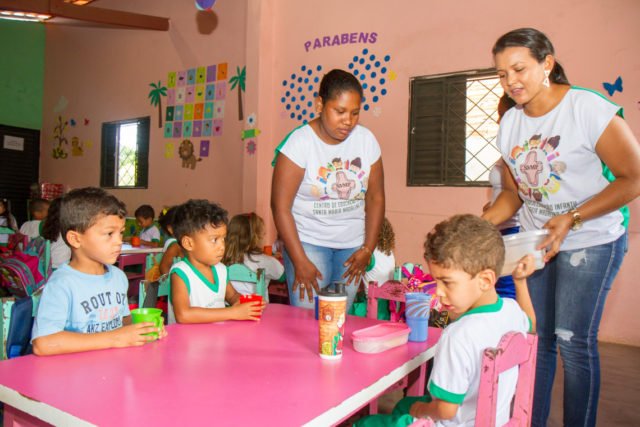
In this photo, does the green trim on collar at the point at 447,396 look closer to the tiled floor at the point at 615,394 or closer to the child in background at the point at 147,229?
the tiled floor at the point at 615,394

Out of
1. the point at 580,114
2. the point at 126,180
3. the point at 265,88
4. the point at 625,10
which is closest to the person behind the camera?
the point at 580,114

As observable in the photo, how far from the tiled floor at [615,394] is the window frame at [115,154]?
5.60m

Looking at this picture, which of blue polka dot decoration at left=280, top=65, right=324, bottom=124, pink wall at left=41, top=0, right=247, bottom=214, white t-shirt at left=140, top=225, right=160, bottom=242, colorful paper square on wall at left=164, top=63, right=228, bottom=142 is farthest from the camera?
colorful paper square on wall at left=164, top=63, right=228, bottom=142

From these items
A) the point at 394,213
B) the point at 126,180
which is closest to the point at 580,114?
the point at 394,213

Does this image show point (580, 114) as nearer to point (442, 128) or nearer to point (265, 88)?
point (442, 128)

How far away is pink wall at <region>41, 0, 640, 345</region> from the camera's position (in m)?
4.05

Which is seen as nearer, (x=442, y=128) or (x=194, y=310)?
(x=194, y=310)

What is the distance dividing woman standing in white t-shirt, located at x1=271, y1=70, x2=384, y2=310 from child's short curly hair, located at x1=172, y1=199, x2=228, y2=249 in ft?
0.81

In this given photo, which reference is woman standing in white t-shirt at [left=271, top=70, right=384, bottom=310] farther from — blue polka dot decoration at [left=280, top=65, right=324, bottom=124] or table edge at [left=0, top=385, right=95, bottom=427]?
blue polka dot decoration at [left=280, top=65, right=324, bottom=124]

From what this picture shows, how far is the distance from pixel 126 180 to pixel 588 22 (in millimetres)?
6270

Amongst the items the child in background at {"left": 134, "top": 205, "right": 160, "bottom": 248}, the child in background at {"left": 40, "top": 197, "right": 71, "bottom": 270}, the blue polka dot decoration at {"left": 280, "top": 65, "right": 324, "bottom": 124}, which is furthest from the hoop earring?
the child in background at {"left": 134, "top": 205, "right": 160, "bottom": 248}

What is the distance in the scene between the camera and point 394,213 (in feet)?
16.4

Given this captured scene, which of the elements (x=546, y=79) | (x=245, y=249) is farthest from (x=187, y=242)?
(x=546, y=79)

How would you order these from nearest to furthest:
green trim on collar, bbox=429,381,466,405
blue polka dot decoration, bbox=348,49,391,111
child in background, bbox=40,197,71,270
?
1. green trim on collar, bbox=429,381,466,405
2. child in background, bbox=40,197,71,270
3. blue polka dot decoration, bbox=348,49,391,111
